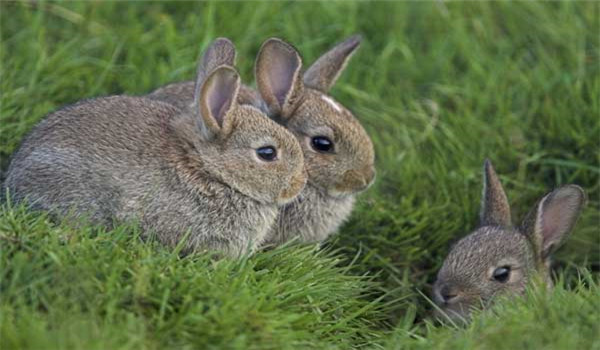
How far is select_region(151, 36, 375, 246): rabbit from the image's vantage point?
542 centimetres

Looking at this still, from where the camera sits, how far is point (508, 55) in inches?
274

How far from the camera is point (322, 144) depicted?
5.46 meters

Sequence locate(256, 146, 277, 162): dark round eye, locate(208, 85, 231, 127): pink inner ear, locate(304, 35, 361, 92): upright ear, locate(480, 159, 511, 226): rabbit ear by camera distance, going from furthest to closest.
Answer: locate(304, 35, 361, 92): upright ear
locate(480, 159, 511, 226): rabbit ear
locate(256, 146, 277, 162): dark round eye
locate(208, 85, 231, 127): pink inner ear

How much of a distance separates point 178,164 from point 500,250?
1774 millimetres

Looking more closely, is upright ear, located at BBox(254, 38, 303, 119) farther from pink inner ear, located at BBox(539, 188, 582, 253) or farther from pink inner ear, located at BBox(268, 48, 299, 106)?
pink inner ear, located at BBox(539, 188, 582, 253)

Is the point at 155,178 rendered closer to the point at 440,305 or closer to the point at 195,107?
the point at 195,107

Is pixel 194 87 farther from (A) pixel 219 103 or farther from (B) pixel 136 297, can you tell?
(B) pixel 136 297

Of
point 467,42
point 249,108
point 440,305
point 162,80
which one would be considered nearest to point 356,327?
point 440,305

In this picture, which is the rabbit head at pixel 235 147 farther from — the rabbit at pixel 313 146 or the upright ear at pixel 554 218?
the upright ear at pixel 554 218

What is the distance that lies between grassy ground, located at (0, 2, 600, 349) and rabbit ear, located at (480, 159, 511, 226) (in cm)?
35

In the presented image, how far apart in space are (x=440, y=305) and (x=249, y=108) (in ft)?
4.71

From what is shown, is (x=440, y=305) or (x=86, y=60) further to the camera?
(x=86, y=60)

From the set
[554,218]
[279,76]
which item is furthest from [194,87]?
[554,218]

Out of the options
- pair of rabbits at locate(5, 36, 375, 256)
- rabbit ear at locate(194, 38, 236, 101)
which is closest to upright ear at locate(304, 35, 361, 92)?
pair of rabbits at locate(5, 36, 375, 256)
